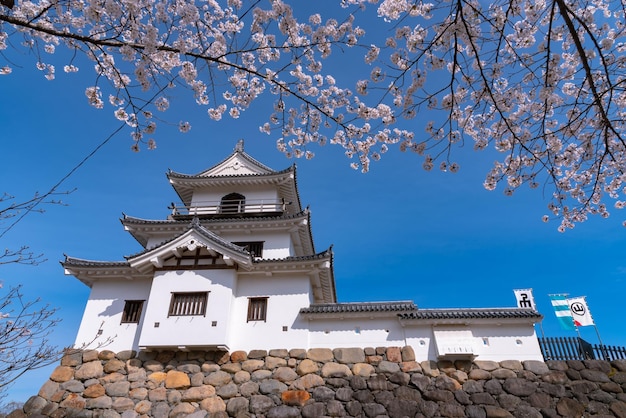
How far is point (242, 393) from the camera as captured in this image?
962cm

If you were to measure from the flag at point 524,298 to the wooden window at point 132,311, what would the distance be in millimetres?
11603

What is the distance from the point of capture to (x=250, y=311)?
11.0 m

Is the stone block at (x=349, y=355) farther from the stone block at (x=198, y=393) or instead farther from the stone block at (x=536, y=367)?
the stone block at (x=536, y=367)

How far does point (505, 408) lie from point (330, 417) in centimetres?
426

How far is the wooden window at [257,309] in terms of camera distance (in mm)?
10875

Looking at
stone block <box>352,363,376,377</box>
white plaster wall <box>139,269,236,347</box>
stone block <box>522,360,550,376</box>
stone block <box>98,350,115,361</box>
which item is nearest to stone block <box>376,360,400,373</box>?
stone block <box>352,363,376,377</box>

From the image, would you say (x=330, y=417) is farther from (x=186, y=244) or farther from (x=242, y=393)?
(x=186, y=244)

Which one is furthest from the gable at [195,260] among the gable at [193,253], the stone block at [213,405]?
the stone block at [213,405]

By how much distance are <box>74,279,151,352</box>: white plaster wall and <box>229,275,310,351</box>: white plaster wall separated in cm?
297

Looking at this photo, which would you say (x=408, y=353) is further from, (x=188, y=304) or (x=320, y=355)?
(x=188, y=304)

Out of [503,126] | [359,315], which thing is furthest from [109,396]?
[503,126]

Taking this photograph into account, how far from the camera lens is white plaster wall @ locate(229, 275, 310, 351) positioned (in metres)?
10.5

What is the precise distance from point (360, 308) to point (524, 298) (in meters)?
5.28

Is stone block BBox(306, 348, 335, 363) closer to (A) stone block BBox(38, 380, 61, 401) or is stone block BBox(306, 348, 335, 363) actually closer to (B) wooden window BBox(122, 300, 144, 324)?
(B) wooden window BBox(122, 300, 144, 324)
